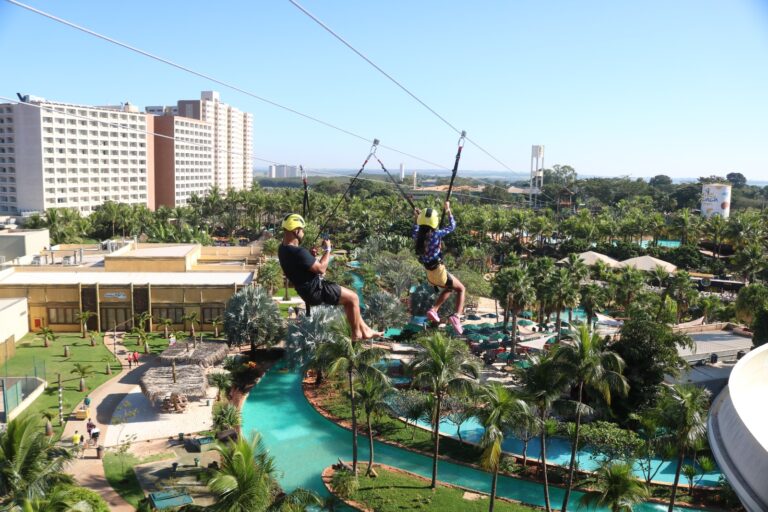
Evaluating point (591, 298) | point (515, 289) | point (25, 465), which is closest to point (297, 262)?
point (25, 465)

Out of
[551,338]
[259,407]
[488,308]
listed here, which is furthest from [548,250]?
[259,407]

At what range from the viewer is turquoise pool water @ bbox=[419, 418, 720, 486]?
21.3 m

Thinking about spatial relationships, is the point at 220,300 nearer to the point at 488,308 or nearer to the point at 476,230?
the point at 488,308

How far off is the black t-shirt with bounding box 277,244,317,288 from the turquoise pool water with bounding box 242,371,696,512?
13203 mm

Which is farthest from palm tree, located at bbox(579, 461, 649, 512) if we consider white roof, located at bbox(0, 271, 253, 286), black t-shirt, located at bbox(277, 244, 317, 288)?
white roof, located at bbox(0, 271, 253, 286)

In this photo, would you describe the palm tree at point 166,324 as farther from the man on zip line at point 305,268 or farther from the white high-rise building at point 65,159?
the white high-rise building at point 65,159

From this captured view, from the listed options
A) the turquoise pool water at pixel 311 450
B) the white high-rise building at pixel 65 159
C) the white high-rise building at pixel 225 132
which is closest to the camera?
the turquoise pool water at pixel 311 450

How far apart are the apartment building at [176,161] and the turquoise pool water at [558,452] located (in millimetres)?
86314

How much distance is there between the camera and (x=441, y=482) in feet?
67.0

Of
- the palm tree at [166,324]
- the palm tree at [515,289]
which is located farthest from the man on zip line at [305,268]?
the palm tree at [166,324]

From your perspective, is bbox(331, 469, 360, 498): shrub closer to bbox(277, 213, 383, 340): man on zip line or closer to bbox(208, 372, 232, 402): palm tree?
bbox(208, 372, 232, 402): palm tree

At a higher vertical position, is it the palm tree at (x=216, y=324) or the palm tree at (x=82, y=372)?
the palm tree at (x=216, y=324)

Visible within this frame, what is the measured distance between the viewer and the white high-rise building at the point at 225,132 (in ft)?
405

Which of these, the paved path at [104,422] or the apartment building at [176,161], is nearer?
the paved path at [104,422]
